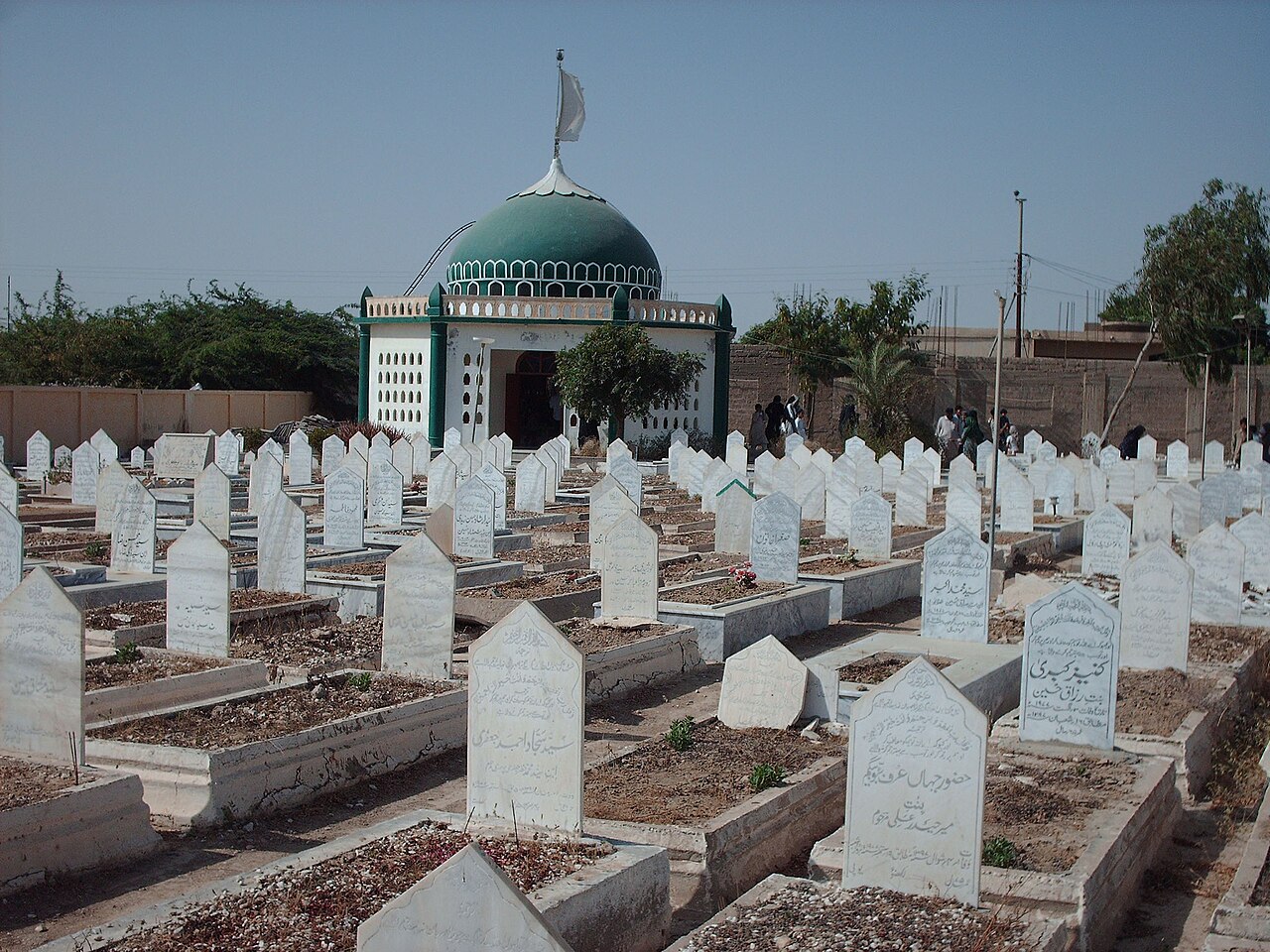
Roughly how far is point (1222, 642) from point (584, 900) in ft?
23.9

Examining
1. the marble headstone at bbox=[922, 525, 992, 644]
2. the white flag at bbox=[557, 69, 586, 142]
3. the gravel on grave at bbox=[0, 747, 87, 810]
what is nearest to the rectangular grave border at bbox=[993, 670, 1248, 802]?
the marble headstone at bbox=[922, 525, 992, 644]

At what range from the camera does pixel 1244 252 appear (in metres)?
35.6

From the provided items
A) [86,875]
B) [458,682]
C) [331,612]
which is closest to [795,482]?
[331,612]

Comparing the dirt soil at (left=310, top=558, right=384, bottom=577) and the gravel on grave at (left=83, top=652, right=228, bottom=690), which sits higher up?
the dirt soil at (left=310, top=558, right=384, bottom=577)

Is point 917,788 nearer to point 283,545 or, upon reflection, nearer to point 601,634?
point 601,634

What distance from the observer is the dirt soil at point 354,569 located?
12469 millimetres

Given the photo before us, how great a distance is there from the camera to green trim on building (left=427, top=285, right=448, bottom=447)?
1235 inches

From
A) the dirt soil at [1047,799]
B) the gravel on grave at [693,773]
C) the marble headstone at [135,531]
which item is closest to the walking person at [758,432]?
the marble headstone at [135,531]

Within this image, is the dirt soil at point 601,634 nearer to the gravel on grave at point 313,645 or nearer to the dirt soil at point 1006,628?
the gravel on grave at point 313,645

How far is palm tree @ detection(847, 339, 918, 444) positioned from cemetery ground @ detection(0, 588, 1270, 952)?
23441 mm

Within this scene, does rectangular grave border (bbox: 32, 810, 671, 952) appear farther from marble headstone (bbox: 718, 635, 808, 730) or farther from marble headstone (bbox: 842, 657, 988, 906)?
marble headstone (bbox: 718, 635, 808, 730)

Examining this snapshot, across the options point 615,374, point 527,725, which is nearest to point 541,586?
point 527,725

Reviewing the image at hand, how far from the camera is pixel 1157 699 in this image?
850 cm

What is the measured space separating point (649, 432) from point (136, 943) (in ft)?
87.9
